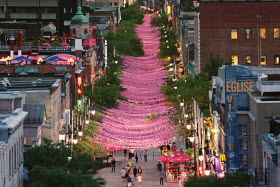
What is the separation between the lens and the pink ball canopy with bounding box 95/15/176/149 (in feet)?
219

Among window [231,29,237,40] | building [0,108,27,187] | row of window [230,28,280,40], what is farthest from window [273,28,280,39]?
building [0,108,27,187]

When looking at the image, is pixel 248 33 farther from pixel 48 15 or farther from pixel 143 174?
pixel 48 15

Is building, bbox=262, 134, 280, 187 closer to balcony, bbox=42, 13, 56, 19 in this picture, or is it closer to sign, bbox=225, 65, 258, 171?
sign, bbox=225, 65, 258, 171

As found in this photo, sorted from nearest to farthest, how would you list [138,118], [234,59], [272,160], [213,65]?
[272,160] < [138,118] < [213,65] < [234,59]

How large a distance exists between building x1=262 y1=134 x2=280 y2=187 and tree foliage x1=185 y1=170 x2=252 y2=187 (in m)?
1.34

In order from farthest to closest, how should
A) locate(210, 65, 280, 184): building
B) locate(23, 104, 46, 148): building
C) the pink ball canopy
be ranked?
the pink ball canopy
locate(210, 65, 280, 184): building
locate(23, 104, 46, 148): building

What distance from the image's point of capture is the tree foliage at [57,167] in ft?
129

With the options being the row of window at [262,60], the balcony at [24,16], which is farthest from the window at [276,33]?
the balcony at [24,16]

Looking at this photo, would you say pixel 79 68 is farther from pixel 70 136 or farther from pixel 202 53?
pixel 70 136

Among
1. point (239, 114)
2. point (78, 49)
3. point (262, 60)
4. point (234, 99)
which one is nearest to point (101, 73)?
point (78, 49)

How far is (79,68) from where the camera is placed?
3708 inches

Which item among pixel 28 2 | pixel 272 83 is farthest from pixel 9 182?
pixel 28 2

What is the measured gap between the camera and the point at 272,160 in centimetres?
3953

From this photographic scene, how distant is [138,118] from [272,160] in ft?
147
